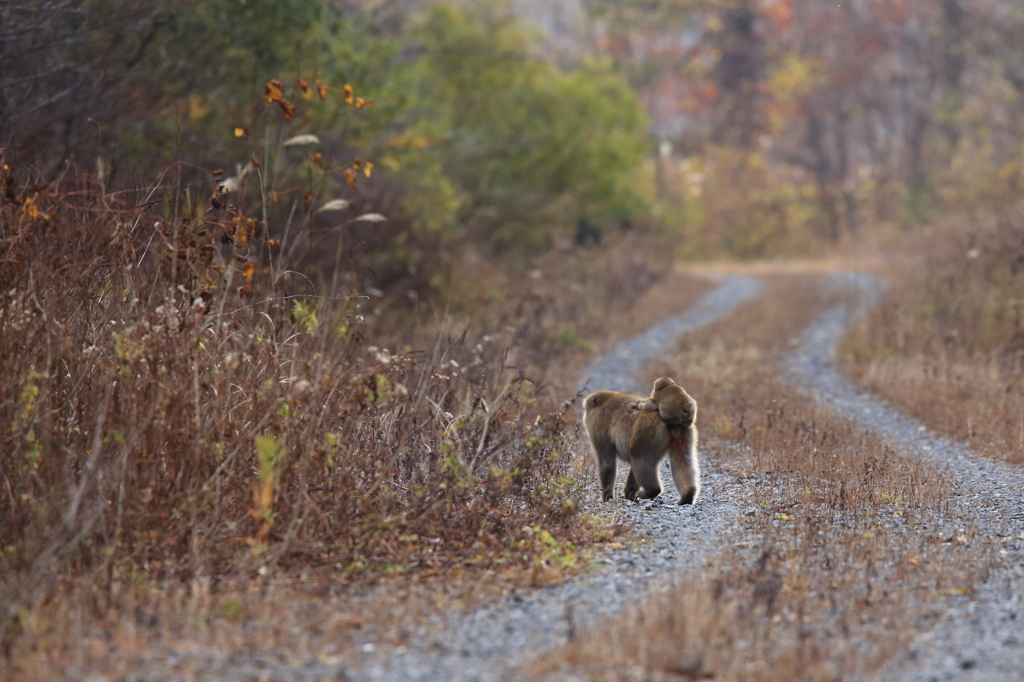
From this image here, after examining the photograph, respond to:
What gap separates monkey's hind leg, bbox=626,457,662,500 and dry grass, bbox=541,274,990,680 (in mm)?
610

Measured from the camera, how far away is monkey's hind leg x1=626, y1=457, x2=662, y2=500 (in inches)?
273

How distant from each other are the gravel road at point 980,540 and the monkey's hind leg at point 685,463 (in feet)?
5.46

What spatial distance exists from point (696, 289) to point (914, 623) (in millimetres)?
20004

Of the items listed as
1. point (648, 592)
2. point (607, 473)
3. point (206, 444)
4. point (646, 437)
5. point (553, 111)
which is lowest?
point (607, 473)

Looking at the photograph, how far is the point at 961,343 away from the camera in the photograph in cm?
1406

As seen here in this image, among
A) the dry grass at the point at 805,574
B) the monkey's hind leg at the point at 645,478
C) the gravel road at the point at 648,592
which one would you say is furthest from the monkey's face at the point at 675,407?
the dry grass at the point at 805,574

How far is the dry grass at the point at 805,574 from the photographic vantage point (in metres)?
4.49

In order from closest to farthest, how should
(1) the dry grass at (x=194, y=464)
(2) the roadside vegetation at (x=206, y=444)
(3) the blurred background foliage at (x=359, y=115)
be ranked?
(1) the dry grass at (x=194, y=464), (2) the roadside vegetation at (x=206, y=444), (3) the blurred background foliage at (x=359, y=115)

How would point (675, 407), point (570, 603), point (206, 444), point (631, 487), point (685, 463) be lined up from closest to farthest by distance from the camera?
1. point (570, 603)
2. point (206, 444)
3. point (675, 407)
4. point (685, 463)
5. point (631, 487)

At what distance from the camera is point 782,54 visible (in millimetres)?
45312

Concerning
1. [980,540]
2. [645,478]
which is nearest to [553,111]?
[645,478]

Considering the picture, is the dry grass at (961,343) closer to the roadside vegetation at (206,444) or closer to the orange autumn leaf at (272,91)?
the roadside vegetation at (206,444)

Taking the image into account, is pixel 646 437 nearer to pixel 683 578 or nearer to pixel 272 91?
pixel 683 578

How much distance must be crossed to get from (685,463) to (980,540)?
1.77 m
